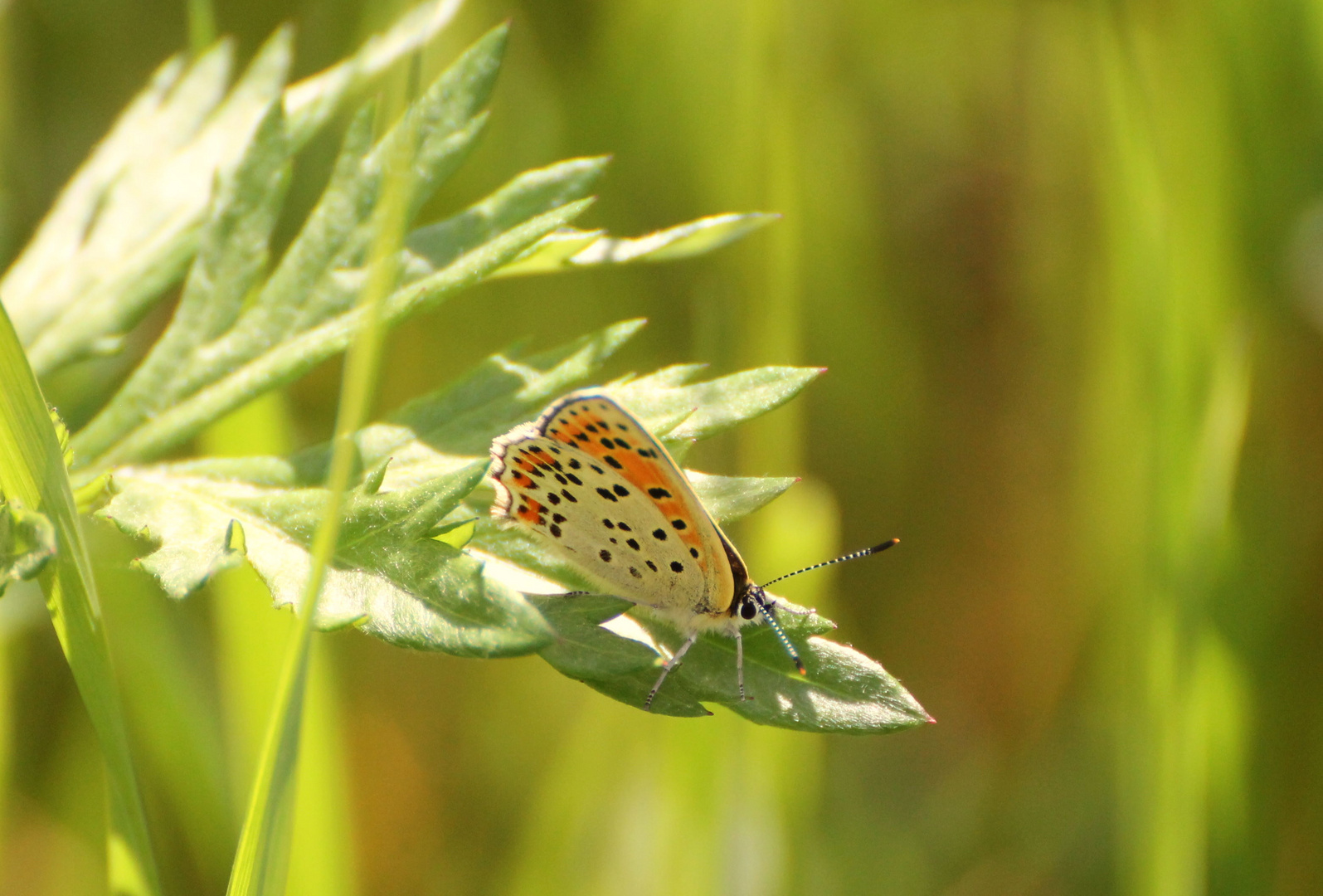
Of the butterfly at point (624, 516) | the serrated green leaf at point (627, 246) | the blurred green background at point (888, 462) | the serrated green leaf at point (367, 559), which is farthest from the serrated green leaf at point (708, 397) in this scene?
the blurred green background at point (888, 462)

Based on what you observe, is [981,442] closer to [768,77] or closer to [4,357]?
[768,77]

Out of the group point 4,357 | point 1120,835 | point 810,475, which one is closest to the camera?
point 4,357

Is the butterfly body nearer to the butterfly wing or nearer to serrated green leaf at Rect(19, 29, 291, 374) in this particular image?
the butterfly wing

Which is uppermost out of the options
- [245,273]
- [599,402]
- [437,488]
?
[245,273]

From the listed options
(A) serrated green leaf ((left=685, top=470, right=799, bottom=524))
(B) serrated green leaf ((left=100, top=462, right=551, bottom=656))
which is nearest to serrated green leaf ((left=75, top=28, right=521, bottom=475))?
(B) serrated green leaf ((left=100, top=462, right=551, bottom=656))

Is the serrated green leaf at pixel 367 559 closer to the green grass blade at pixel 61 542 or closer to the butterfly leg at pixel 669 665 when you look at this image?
the green grass blade at pixel 61 542

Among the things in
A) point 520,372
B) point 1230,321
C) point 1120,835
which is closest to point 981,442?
point 1230,321
